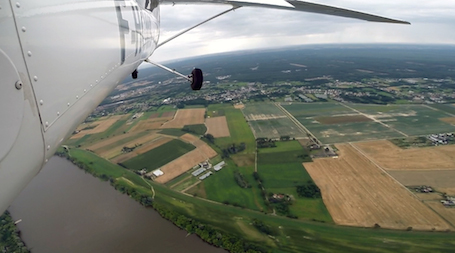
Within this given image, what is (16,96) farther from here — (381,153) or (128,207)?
(381,153)

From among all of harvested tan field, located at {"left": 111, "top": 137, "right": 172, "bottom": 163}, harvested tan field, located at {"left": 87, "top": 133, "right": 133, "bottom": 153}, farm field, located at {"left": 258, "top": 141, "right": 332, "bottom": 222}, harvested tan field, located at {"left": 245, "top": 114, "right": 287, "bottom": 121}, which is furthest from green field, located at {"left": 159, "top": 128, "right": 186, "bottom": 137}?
farm field, located at {"left": 258, "top": 141, "right": 332, "bottom": 222}

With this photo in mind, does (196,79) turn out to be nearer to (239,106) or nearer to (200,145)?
(200,145)

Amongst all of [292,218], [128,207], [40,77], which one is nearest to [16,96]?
[40,77]

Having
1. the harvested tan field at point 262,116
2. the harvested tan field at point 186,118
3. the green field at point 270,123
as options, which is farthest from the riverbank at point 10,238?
the harvested tan field at point 262,116

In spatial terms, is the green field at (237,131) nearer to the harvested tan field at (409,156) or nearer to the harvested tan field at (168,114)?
the harvested tan field at (168,114)

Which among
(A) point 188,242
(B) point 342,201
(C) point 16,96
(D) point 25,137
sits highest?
(C) point 16,96

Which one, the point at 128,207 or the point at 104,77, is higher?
the point at 104,77

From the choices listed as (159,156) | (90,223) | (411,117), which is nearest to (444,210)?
(159,156)

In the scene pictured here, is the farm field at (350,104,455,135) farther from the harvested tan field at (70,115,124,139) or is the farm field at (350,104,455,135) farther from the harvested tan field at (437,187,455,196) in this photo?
the harvested tan field at (70,115,124,139)
